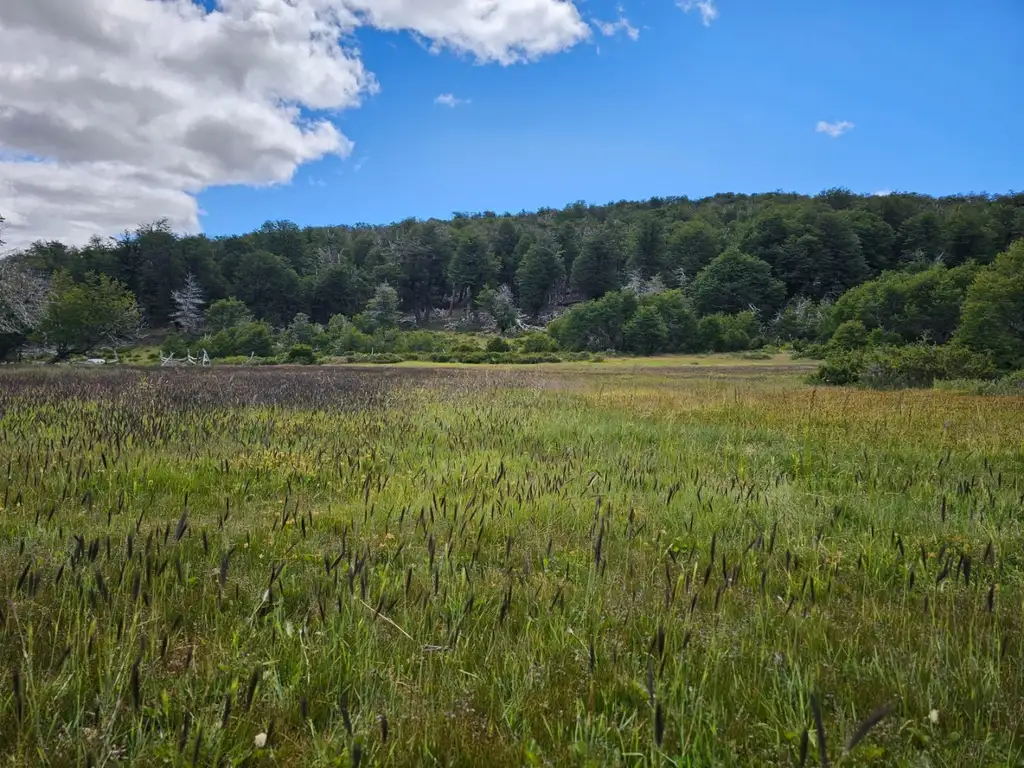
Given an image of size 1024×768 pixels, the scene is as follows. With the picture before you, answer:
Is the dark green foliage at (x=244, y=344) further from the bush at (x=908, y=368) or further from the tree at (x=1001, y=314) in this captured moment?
the tree at (x=1001, y=314)

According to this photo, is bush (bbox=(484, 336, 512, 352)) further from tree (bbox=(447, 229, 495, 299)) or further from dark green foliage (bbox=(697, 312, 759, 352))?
tree (bbox=(447, 229, 495, 299))

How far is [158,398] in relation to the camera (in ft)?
40.0

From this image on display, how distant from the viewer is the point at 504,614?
2.46 m

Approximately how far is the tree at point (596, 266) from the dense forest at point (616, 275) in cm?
30

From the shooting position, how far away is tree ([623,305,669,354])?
67125 mm

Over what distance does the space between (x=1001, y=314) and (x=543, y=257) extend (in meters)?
84.7

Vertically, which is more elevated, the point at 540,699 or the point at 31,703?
the point at 31,703

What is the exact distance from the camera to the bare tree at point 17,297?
2633 cm

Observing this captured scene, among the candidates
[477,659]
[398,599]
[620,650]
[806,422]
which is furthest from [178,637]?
[806,422]

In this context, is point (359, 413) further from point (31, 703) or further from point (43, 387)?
point (43, 387)

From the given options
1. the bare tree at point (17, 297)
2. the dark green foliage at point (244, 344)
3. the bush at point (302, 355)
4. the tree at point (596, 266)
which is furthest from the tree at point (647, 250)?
the bare tree at point (17, 297)

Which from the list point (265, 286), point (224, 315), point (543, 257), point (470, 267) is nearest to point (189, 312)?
point (224, 315)

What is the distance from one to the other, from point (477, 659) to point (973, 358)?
95.4 feet

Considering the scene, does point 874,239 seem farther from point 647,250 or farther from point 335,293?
point 335,293
